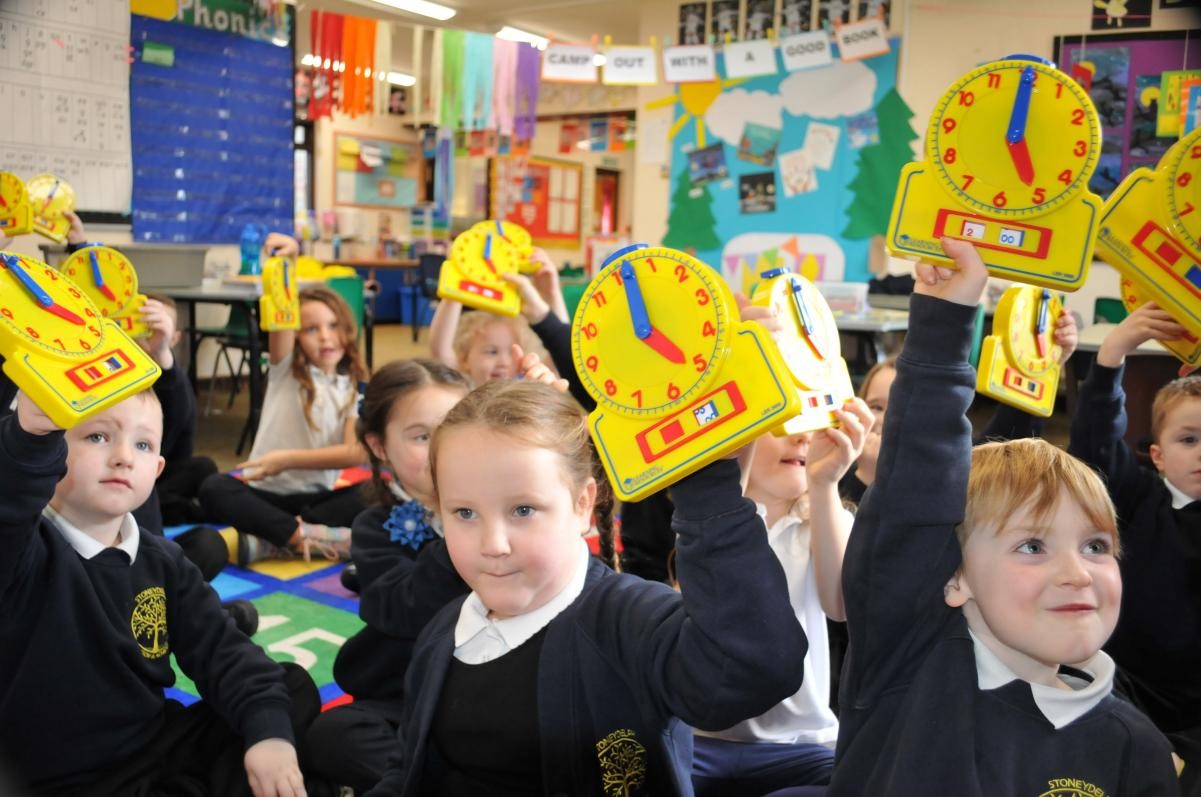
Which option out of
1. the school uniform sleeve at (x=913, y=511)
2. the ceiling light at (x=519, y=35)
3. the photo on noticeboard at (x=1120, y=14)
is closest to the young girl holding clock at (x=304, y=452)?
the school uniform sleeve at (x=913, y=511)

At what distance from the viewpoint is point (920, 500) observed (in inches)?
32.6

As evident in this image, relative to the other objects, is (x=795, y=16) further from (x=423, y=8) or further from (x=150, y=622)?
(x=150, y=622)

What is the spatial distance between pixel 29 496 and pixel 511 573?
1.73 ft

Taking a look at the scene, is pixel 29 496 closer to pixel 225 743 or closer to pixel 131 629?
pixel 131 629

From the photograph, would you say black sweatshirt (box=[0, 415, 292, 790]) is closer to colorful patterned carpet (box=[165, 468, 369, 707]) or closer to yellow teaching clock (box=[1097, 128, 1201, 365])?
colorful patterned carpet (box=[165, 468, 369, 707])

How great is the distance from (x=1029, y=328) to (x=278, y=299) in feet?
7.09

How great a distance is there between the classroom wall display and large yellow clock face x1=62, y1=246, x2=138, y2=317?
4106mm

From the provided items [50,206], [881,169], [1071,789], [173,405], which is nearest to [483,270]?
[173,405]

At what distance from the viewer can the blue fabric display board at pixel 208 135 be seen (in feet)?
17.0

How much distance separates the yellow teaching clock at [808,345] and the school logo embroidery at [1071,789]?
37cm

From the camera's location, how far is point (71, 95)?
15.8ft

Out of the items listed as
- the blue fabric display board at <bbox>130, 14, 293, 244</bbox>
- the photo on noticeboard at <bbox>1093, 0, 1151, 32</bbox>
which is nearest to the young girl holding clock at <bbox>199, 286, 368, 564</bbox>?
the blue fabric display board at <bbox>130, 14, 293, 244</bbox>

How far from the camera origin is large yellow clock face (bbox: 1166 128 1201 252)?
1.06 meters

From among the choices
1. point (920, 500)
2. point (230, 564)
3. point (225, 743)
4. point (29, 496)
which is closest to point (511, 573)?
point (920, 500)
